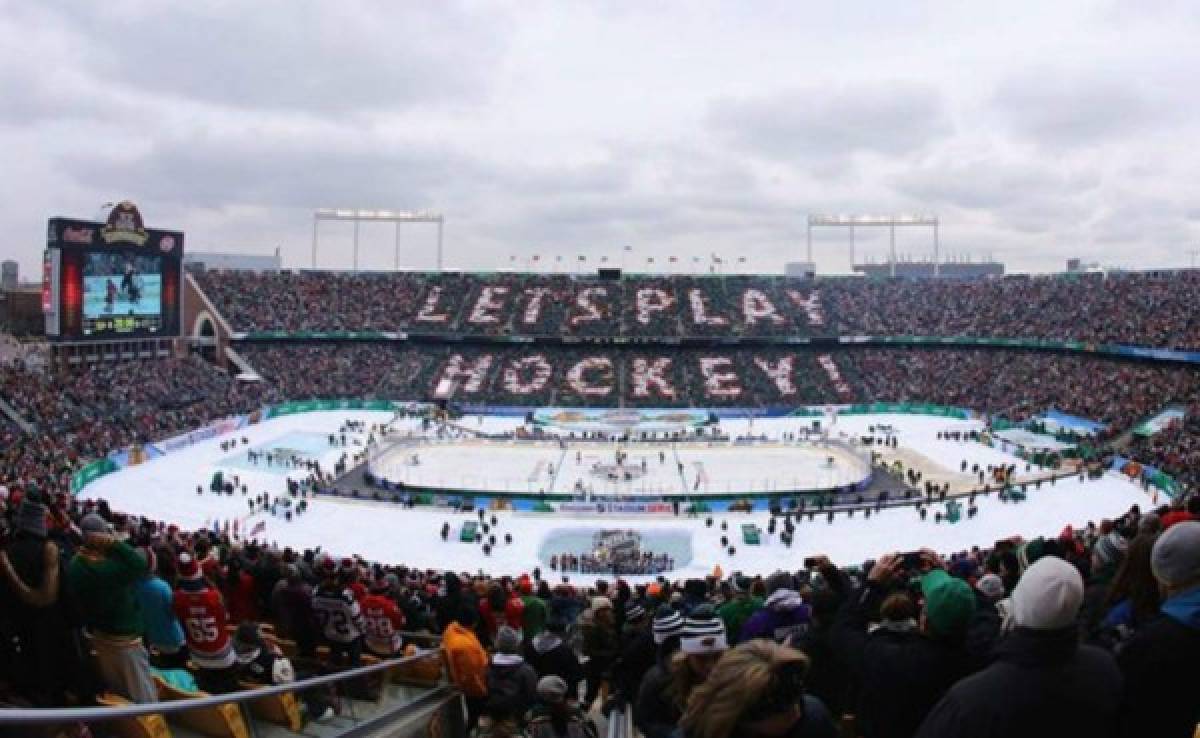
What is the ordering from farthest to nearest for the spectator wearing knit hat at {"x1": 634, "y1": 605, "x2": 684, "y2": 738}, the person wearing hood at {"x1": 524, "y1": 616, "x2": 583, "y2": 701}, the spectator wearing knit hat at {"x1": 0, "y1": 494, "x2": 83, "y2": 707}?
the person wearing hood at {"x1": 524, "y1": 616, "x2": 583, "y2": 701} → the spectator wearing knit hat at {"x1": 0, "y1": 494, "x2": 83, "y2": 707} → the spectator wearing knit hat at {"x1": 634, "y1": 605, "x2": 684, "y2": 738}

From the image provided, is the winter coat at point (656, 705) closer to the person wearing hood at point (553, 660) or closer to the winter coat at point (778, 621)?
the winter coat at point (778, 621)

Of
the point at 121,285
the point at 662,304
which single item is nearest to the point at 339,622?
the point at 121,285

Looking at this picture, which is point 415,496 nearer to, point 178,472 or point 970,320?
point 178,472

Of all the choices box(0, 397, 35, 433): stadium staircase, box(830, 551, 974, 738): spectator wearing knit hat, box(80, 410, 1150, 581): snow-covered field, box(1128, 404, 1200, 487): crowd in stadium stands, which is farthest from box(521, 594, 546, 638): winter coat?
box(0, 397, 35, 433): stadium staircase

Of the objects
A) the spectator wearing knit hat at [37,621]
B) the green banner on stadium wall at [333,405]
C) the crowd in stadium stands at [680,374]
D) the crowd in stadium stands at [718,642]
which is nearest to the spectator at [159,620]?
the crowd in stadium stands at [718,642]

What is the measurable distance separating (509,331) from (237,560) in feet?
225

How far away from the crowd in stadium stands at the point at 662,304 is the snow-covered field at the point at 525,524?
34.2m

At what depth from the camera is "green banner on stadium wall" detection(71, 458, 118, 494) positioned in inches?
1475

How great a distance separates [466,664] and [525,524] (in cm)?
2783

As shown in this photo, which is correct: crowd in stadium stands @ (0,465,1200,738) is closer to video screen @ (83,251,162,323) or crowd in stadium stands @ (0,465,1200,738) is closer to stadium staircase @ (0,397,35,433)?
stadium staircase @ (0,397,35,433)

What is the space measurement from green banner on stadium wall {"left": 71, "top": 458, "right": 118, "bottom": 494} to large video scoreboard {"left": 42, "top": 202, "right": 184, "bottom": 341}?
16266 millimetres

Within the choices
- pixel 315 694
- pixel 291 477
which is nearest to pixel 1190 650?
pixel 315 694

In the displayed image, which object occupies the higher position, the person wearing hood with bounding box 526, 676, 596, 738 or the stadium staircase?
the person wearing hood with bounding box 526, 676, 596, 738

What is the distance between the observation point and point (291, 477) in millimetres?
42688
